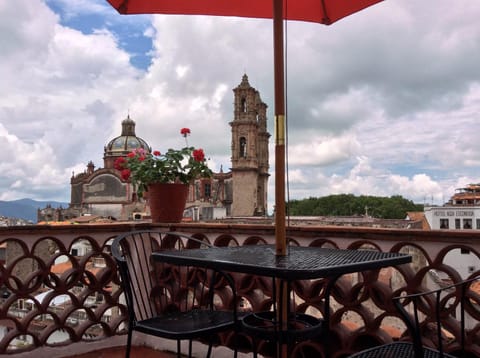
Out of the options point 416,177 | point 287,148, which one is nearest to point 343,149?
point 416,177

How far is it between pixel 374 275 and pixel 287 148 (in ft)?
2.47

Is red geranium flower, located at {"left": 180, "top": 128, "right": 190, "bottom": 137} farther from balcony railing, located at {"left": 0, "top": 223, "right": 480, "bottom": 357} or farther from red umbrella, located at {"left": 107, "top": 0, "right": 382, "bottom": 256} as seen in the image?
red umbrella, located at {"left": 107, "top": 0, "right": 382, "bottom": 256}

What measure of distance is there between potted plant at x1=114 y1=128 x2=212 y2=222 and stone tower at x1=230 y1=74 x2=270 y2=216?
3438 cm

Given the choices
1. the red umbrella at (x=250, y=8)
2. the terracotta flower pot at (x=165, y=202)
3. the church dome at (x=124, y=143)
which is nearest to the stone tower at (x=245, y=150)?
the church dome at (x=124, y=143)

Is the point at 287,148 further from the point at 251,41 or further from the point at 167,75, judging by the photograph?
the point at 167,75

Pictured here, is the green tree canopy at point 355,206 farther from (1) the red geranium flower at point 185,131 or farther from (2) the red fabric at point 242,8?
(2) the red fabric at point 242,8

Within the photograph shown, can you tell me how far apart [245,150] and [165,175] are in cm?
3575

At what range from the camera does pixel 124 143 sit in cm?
4478

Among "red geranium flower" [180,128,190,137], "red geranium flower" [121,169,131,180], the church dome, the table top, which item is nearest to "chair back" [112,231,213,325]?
"red geranium flower" [121,169,131,180]

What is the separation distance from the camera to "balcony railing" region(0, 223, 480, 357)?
1810 millimetres

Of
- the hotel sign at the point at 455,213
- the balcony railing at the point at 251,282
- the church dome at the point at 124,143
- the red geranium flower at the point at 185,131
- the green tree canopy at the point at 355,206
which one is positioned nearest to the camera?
the balcony railing at the point at 251,282

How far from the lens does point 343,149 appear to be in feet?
19.3

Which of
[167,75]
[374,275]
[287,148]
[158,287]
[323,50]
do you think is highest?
[167,75]

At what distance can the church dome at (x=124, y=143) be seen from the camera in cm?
4431
